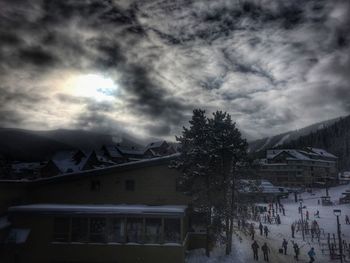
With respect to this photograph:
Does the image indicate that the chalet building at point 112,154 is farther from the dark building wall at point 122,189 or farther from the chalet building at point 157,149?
the dark building wall at point 122,189

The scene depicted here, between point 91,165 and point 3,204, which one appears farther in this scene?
point 91,165

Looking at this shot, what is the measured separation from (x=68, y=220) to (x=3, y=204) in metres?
8.12

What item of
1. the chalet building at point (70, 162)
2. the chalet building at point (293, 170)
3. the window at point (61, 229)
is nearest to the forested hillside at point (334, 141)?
the chalet building at point (293, 170)

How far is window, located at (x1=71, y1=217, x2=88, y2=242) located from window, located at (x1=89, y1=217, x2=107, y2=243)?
469 mm

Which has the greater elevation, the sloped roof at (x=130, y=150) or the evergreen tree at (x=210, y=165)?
the sloped roof at (x=130, y=150)

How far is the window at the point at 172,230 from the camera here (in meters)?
26.7

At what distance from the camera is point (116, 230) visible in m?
27.2

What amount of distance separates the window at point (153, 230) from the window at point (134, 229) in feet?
1.75

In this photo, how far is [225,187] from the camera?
30547 millimetres

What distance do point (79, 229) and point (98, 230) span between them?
4.92 ft

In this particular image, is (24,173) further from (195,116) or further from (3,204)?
(195,116)

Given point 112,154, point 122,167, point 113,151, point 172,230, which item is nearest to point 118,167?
point 122,167

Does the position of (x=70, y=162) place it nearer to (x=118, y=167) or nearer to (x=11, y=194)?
(x=11, y=194)

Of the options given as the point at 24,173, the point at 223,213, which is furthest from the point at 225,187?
the point at 24,173
